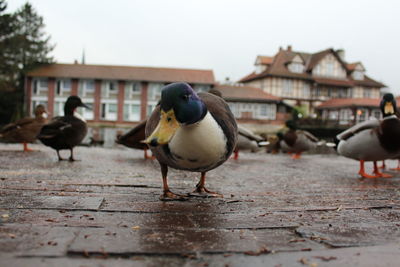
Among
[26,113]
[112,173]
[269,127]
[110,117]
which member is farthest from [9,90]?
[112,173]

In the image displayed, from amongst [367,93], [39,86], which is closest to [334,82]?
[367,93]

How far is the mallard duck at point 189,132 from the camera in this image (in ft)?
9.21

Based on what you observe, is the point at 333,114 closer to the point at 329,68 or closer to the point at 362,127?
the point at 329,68

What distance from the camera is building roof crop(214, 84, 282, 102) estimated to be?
1773 inches

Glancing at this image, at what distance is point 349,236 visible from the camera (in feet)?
7.71

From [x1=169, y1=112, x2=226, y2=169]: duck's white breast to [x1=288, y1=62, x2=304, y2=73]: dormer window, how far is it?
166 feet

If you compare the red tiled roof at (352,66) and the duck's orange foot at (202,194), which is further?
the red tiled roof at (352,66)

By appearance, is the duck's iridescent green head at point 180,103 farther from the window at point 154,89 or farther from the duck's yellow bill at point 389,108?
the window at point 154,89

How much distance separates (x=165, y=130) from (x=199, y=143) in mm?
305

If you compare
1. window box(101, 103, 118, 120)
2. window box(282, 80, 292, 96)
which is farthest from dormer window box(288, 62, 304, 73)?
window box(101, 103, 118, 120)

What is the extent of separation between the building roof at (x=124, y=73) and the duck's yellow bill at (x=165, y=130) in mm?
40513

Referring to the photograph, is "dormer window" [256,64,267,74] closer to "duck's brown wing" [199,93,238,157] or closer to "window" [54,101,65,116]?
"window" [54,101,65,116]

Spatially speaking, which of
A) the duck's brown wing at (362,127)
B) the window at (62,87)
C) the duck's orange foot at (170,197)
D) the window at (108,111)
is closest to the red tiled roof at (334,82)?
the window at (108,111)

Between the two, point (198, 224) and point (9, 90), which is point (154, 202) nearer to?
point (198, 224)
